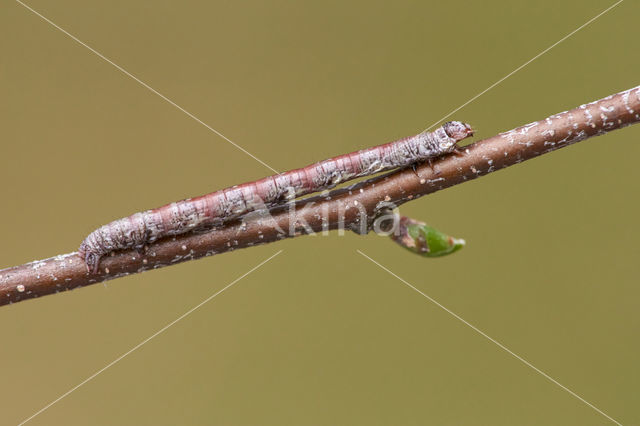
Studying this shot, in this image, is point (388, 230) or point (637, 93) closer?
point (637, 93)

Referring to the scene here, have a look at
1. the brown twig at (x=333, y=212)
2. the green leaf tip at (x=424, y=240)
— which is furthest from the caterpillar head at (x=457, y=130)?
the green leaf tip at (x=424, y=240)

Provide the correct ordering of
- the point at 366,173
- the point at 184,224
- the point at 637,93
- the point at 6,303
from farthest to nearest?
1. the point at 366,173
2. the point at 184,224
3. the point at 6,303
4. the point at 637,93

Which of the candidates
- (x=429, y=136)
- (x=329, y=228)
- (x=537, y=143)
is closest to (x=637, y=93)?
(x=537, y=143)

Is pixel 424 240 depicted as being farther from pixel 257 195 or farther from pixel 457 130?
pixel 257 195

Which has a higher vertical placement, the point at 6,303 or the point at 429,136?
the point at 429,136

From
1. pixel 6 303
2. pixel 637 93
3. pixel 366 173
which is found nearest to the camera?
pixel 637 93

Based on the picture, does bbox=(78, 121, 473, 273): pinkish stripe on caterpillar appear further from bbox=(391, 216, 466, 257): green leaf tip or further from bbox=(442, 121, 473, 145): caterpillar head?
bbox=(391, 216, 466, 257): green leaf tip

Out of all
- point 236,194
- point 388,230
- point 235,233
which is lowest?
point 388,230

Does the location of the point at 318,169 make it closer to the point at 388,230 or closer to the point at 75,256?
the point at 388,230

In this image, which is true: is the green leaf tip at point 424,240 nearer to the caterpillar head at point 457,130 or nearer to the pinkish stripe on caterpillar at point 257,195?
the pinkish stripe on caterpillar at point 257,195
